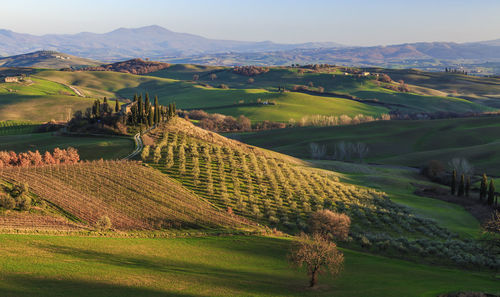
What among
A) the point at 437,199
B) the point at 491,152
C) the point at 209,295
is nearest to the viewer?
the point at 209,295

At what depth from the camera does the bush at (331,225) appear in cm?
5675

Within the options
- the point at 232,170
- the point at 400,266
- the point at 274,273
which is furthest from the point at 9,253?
the point at 232,170

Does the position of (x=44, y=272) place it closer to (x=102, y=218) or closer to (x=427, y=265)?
(x=102, y=218)

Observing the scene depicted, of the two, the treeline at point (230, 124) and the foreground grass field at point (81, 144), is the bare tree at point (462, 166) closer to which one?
the foreground grass field at point (81, 144)

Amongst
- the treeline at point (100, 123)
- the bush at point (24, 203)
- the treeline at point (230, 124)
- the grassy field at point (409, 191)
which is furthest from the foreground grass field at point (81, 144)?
the treeline at point (230, 124)

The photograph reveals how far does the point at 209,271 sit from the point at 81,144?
55.2 meters

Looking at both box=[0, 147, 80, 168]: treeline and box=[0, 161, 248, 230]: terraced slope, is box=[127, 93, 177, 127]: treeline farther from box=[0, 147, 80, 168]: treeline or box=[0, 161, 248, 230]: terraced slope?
box=[0, 161, 248, 230]: terraced slope

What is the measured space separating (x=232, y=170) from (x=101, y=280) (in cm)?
4555

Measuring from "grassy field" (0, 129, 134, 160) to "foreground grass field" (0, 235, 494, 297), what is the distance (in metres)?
35.1

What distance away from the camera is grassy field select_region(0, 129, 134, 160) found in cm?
7725

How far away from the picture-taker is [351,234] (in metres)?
58.7

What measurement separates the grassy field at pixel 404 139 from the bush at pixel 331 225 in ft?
271

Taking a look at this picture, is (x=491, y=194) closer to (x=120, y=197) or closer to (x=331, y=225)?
(x=331, y=225)

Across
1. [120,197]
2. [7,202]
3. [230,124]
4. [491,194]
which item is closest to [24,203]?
[7,202]
